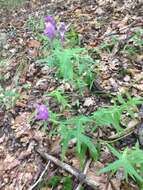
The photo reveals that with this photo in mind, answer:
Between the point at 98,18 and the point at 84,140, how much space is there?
8.09 ft

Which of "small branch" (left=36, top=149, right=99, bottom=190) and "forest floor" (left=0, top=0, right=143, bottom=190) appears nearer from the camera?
"small branch" (left=36, top=149, right=99, bottom=190)

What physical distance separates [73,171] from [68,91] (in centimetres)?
98

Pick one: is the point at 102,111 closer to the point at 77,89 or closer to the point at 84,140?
the point at 84,140

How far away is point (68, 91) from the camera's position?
351 cm

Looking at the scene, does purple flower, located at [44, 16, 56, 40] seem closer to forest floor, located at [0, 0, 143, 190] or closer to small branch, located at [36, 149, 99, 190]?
forest floor, located at [0, 0, 143, 190]

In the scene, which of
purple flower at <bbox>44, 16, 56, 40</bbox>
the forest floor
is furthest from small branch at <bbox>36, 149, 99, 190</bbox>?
purple flower at <bbox>44, 16, 56, 40</bbox>

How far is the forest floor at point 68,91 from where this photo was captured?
2.79m

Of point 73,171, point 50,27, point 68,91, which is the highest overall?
point 50,27

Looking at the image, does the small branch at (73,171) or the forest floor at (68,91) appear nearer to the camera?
the small branch at (73,171)

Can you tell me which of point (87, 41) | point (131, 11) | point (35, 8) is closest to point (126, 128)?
point (87, 41)

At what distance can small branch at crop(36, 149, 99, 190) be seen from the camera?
259cm

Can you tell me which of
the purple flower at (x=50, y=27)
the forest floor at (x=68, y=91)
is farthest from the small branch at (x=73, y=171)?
the purple flower at (x=50, y=27)

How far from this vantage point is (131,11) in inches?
176

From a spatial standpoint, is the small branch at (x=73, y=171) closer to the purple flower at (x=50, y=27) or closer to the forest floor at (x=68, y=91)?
the forest floor at (x=68, y=91)
